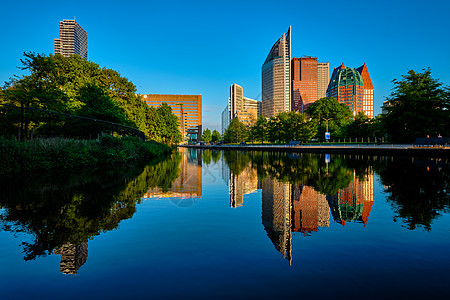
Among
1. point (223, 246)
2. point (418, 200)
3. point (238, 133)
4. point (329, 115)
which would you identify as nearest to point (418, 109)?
point (329, 115)

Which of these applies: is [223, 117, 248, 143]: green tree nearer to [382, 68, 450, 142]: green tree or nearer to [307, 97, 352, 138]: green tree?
[307, 97, 352, 138]: green tree

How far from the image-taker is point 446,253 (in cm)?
391

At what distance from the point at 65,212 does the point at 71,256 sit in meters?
2.51

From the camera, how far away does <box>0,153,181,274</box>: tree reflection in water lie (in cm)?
406

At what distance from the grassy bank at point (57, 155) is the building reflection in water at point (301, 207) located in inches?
399

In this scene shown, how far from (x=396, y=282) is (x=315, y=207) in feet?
12.0

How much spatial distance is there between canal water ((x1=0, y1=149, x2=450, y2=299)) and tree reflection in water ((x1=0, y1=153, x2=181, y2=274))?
3 cm

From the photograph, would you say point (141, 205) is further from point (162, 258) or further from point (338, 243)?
point (338, 243)

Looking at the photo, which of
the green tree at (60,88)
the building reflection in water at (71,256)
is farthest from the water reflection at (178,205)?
the green tree at (60,88)

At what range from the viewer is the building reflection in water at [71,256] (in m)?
3.44

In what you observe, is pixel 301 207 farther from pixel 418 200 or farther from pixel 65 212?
pixel 65 212

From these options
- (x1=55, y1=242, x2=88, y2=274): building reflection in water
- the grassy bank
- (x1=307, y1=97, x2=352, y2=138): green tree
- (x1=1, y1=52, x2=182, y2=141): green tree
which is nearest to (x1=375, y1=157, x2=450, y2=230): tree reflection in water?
(x1=55, y1=242, x2=88, y2=274): building reflection in water

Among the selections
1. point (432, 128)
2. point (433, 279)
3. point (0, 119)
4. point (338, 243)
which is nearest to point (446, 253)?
point (433, 279)

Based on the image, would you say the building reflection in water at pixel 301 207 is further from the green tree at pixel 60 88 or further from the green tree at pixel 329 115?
the green tree at pixel 329 115
